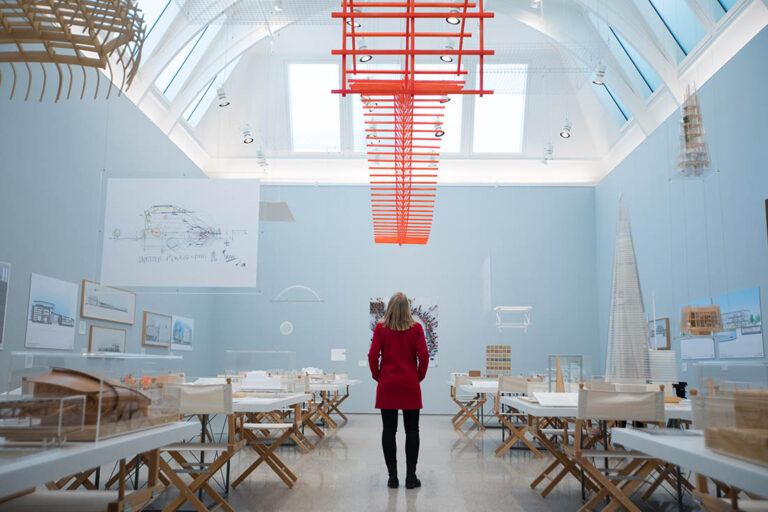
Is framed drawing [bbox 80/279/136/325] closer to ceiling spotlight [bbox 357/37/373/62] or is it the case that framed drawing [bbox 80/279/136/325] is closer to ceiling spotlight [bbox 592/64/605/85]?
ceiling spotlight [bbox 357/37/373/62]

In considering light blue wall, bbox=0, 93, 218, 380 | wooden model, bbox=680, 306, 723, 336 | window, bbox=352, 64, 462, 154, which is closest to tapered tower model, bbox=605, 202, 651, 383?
wooden model, bbox=680, 306, 723, 336

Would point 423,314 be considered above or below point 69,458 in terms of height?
above

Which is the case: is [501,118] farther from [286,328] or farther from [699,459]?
[699,459]

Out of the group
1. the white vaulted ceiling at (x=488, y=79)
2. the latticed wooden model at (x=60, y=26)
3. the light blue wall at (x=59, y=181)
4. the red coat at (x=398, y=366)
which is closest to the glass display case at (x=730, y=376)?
the latticed wooden model at (x=60, y=26)

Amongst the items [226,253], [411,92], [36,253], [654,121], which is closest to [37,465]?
[411,92]

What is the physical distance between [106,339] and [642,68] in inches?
356

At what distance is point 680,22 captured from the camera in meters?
9.26

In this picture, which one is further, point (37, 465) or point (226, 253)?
point (226, 253)

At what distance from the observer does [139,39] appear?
2.04 metres

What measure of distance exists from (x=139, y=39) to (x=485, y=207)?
11.9 meters

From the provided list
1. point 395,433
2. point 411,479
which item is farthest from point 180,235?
point 411,479

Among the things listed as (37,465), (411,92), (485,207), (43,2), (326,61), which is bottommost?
(37,465)

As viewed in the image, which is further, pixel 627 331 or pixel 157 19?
pixel 157 19

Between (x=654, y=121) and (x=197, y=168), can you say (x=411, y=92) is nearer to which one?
(x=654, y=121)
